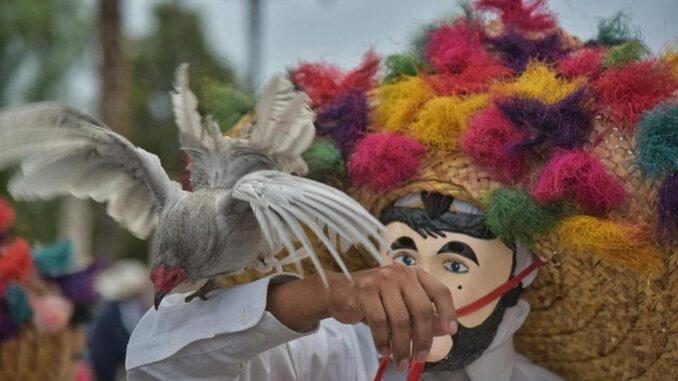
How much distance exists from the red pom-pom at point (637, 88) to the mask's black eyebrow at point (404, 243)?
48 centimetres

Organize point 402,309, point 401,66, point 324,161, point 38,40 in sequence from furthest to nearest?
point 38,40 < point 401,66 < point 324,161 < point 402,309

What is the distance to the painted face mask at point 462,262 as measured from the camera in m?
1.92

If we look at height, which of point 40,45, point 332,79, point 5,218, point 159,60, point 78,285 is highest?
point 332,79

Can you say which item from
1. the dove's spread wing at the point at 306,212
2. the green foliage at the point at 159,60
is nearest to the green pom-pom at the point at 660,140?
the dove's spread wing at the point at 306,212

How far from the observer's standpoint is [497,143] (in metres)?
1.87

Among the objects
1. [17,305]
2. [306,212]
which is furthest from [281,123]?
[17,305]

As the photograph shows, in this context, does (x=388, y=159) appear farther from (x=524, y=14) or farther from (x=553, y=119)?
(x=524, y=14)

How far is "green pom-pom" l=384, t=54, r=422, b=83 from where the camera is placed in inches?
85.1

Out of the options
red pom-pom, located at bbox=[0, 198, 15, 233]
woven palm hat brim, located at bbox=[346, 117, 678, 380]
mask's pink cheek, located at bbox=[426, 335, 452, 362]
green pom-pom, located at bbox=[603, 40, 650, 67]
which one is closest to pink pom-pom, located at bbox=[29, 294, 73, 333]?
red pom-pom, located at bbox=[0, 198, 15, 233]

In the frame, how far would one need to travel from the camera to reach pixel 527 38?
2119mm

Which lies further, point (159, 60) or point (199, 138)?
point (159, 60)

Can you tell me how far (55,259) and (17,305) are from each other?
386 millimetres

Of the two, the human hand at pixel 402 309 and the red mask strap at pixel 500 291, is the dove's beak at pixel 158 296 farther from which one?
the red mask strap at pixel 500 291

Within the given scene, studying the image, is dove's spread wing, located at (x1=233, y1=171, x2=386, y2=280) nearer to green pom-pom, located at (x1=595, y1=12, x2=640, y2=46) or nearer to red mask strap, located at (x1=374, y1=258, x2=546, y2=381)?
red mask strap, located at (x1=374, y1=258, x2=546, y2=381)
